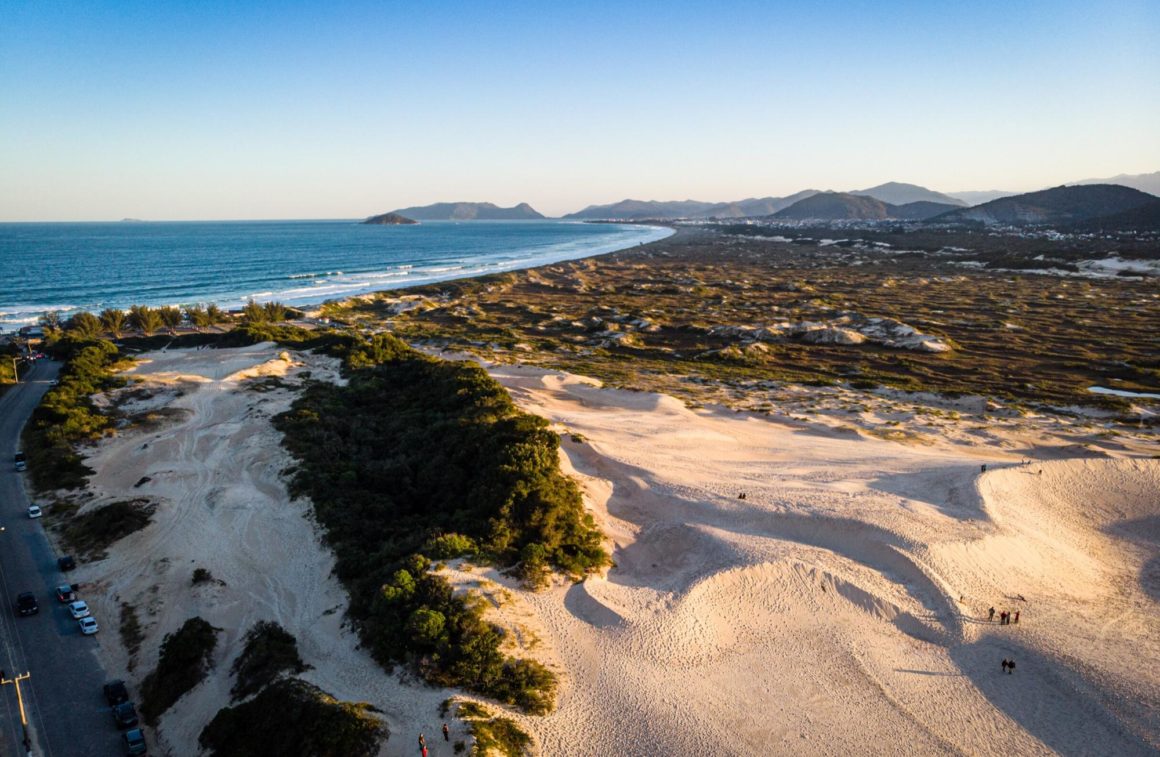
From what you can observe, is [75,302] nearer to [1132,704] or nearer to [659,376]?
[659,376]

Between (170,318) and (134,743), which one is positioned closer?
(134,743)

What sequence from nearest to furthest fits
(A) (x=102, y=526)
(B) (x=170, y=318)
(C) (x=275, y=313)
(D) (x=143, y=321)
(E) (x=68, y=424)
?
(A) (x=102, y=526) → (E) (x=68, y=424) → (D) (x=143, y=321) → (B) (x=170, y=318) → (C) (x=275, y=313)

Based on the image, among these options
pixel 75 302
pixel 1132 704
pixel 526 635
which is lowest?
pixel 1132 704

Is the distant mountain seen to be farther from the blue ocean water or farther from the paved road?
the paved road

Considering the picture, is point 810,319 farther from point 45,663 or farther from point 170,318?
point 170,318

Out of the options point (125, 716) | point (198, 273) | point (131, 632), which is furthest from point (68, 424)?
point (198, 273)

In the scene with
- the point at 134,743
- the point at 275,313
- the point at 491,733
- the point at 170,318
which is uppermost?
the point at 170,318

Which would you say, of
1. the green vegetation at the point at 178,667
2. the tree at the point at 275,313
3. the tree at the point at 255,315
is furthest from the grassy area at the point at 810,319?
the green vegetation at the point at 178,667

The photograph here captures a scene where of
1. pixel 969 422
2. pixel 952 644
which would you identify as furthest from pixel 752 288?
pixel 952 644
